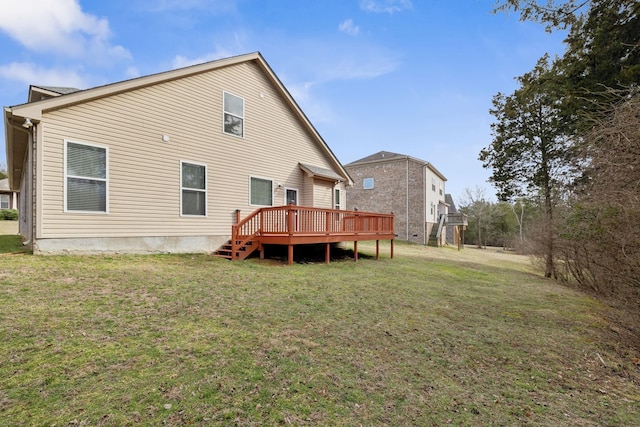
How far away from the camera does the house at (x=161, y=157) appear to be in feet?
23.7

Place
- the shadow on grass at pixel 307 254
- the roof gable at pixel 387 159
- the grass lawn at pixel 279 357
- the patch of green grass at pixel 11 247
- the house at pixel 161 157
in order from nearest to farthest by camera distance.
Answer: the grass lawn at pixel 279 357, the house at pixel 161 157, the patch of green grass at pixel 11 247, the shadow on grass at pixel 307 254, the roof gable at pixel 387 159

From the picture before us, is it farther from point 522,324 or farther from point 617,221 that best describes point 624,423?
point 617,221

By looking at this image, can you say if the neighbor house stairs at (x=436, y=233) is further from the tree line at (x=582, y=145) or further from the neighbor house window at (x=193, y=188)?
the neighbor house window at (x=193, y=188)

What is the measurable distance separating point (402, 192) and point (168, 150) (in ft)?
66.2

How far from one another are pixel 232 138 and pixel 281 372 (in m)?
9.24

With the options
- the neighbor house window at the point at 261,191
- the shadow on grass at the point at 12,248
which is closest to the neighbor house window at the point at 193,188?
the neighbor house window at the point at 261,191

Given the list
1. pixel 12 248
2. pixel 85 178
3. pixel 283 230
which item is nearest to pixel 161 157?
pixel 85 178

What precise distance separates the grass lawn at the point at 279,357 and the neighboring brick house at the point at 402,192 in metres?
18.6

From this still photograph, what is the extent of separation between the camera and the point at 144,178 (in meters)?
8.62

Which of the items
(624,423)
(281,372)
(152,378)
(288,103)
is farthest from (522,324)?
(288,103)

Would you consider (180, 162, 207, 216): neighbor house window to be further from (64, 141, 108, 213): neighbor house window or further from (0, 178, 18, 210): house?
(0, 178, 18, 210): house

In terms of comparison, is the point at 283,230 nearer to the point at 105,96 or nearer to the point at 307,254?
the point at 307,254

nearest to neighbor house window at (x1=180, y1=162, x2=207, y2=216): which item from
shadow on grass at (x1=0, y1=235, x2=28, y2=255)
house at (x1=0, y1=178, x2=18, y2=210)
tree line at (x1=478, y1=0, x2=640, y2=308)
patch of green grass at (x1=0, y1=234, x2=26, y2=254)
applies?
shadow on grass at (x1=0, y1=235, x2=28, y2=255)

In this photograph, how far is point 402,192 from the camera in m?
25.5
